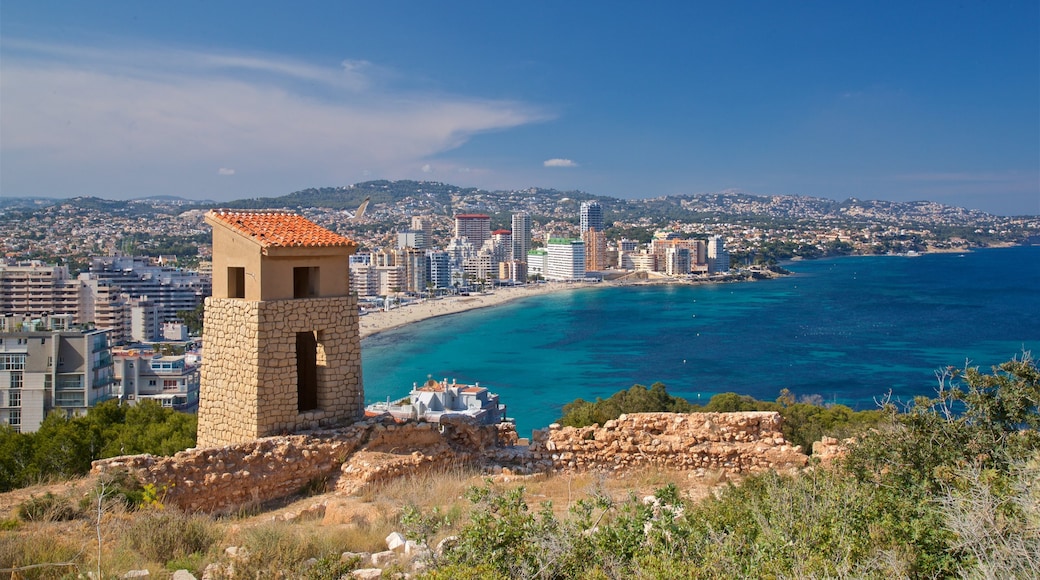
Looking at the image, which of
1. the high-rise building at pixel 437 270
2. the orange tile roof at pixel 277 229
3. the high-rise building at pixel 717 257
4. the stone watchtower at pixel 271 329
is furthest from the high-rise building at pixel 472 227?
the stone watchtower at pixel 271 329

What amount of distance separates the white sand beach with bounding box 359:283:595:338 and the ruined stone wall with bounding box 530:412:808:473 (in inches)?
2316

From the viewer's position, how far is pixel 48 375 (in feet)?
87.8

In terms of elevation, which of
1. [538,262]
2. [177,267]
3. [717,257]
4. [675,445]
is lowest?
[675,445]

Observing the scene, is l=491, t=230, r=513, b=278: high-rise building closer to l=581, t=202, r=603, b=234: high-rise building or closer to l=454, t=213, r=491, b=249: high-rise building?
l=454, t=213, r=491, b=249: high-rise building

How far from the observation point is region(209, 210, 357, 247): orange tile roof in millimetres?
7215

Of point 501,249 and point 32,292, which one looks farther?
point 501,249

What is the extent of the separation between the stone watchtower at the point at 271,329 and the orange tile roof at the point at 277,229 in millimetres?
11

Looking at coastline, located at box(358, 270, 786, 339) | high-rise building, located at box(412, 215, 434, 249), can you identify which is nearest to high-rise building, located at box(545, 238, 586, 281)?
coastline, located at box(358, 270, 786, 339)

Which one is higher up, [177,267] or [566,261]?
[566,261]

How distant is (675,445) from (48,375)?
27428 mm

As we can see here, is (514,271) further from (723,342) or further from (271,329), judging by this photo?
(271,329)

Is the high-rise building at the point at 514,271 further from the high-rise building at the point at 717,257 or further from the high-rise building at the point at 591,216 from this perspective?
the high-rise building at the point at 591,216

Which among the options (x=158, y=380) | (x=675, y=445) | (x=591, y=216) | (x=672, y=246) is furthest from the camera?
(x=591, y=216)

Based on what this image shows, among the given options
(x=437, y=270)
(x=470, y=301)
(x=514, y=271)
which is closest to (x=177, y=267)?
(x=470, y=301)
